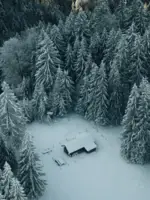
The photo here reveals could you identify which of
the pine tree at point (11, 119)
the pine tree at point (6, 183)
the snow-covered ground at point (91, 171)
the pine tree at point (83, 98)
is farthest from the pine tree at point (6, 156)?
the pine tree at point (83, 98)

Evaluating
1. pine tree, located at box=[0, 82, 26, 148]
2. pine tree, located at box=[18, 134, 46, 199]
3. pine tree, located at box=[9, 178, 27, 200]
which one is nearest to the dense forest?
pine tree, located at box=[0, 82, 26, 148]

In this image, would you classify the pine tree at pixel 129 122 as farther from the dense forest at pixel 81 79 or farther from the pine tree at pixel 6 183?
the pine tree at pixel 6 183

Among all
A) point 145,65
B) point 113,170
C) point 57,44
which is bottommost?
point 113,170

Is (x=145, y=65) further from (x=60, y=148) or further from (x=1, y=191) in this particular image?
(x=1, y=191)

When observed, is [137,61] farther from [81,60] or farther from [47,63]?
[47,63]

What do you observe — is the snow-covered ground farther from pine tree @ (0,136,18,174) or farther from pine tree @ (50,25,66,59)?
pine tree @ (50,25,66,59)

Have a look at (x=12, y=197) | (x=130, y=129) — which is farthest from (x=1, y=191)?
(x=130, y=129)
